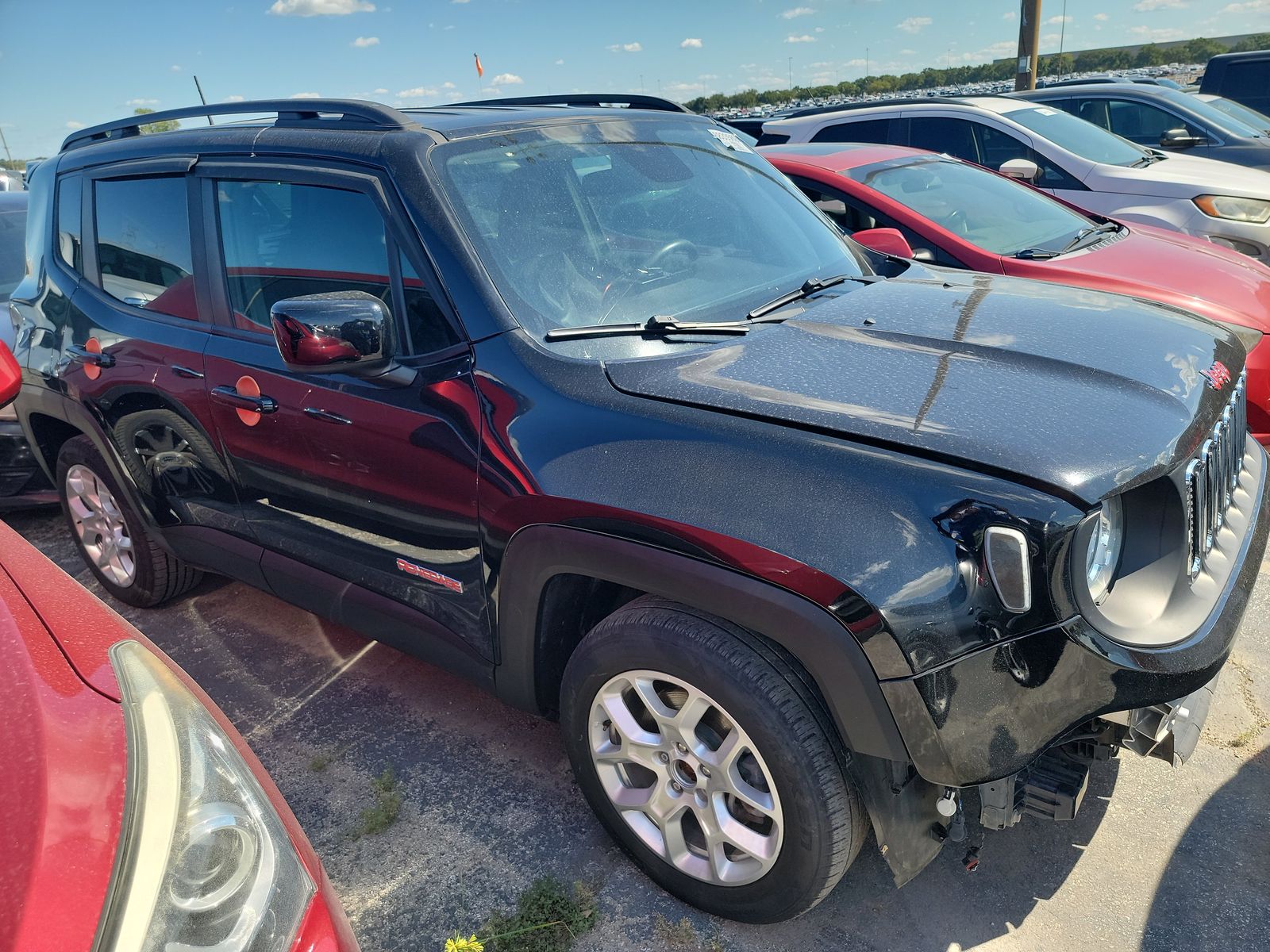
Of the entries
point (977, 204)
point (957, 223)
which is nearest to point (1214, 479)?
point (957, 223)

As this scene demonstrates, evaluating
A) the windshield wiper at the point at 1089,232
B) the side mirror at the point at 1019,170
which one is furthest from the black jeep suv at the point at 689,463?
the side mirror at the point at 1019,170

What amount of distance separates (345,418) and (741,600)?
4.23ft

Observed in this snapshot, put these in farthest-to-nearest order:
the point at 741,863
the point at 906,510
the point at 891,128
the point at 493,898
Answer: the point at 891,128 < the point at 493,898 < the point at 741,863 < the point at 906,510

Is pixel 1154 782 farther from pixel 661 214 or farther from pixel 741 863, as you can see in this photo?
pixel 661 214

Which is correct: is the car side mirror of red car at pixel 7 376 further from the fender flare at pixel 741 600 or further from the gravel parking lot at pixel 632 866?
the gravel parking lot at pixel 632 866

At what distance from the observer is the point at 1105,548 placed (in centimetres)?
188

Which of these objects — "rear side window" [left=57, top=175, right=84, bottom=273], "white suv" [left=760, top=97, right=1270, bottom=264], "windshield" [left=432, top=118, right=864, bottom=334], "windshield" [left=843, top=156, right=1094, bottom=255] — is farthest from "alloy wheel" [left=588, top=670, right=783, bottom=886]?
"white suv" [left=760, top=97, right=1270, bottom=264]

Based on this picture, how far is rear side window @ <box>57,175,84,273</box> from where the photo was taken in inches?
140

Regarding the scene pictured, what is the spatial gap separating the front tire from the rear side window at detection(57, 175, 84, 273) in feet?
8.90

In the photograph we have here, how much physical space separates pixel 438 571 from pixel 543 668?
39 cm

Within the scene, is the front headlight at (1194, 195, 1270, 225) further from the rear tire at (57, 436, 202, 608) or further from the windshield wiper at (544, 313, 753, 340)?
the rear tire at (57, 436, 202, 608)

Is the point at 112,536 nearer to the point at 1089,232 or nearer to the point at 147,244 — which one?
the point at 147,244

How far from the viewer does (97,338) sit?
3.36 metres

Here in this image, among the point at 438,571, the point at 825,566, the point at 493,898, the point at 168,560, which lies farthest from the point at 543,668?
the point at 168,560
